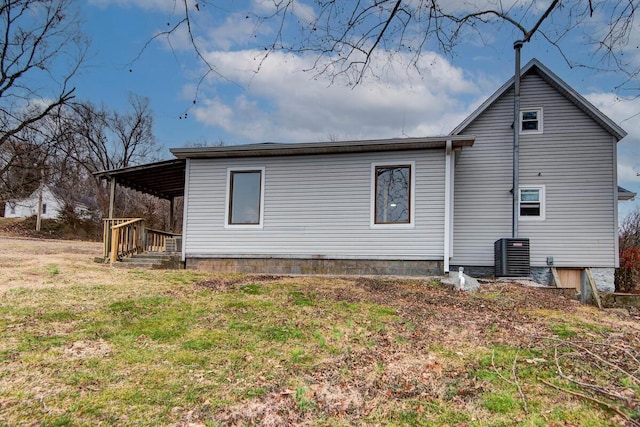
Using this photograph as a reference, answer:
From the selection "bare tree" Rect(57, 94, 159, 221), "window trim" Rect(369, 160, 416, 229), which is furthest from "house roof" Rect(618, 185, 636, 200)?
"bare tree" Rect(57, 94, 159, 221)

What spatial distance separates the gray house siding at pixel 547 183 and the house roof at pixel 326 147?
2609 millimetres

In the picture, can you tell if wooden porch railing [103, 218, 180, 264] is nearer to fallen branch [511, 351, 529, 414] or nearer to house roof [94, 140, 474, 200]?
house roof [94, 140, 474, 200]

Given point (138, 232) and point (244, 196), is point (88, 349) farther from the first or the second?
point (138, 232)

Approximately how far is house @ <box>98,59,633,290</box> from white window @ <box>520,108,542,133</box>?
3cm

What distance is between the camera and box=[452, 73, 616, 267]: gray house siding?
10305 millimetres

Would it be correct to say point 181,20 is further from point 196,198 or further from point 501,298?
point 196,198

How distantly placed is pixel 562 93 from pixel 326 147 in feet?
21.5

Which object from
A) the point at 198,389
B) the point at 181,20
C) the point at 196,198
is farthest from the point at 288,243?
the point at 181,20

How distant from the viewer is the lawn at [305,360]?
9.38ft

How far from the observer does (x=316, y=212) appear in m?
9.53

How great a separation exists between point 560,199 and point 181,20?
1047 centimetres

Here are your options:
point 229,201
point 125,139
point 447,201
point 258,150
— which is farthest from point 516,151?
point 125,139

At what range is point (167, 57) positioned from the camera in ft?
10.3

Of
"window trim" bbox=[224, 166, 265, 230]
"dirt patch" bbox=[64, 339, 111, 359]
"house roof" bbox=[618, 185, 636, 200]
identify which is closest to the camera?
"dirt patch" bbox=[64, 339, 111, 359]
